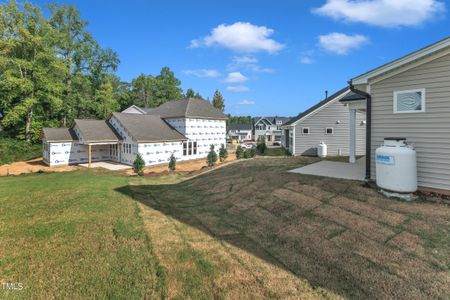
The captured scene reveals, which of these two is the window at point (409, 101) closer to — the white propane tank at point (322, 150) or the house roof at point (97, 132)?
the white propane tank at point (322, 150)

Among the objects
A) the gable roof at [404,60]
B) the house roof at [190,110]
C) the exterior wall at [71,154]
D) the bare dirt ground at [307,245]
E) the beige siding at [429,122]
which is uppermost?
the house roof at [190,110]

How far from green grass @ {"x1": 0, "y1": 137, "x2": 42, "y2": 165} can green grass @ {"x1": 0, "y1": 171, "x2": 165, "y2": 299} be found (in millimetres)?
21869

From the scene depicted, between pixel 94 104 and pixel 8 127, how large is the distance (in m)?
9.60

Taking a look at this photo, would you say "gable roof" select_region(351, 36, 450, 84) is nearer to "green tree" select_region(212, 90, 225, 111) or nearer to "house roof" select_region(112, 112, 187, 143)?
"house roof" select_region(112, 112, 187, 143)

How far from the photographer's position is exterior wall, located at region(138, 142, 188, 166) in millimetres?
19909

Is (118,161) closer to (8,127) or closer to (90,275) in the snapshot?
(8,127)

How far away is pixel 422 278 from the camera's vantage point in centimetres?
322

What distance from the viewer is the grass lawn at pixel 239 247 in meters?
3.16

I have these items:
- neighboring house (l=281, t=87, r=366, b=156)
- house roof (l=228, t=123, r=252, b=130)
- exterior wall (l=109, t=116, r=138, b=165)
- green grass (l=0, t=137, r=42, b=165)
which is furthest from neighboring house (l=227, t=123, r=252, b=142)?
neighboring house (l=281, t=87, r=366, b=156)

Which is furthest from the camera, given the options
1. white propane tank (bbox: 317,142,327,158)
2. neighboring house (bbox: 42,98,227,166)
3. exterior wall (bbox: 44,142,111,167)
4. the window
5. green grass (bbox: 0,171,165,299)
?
exterior wall (bbox: 44,142,111,167)

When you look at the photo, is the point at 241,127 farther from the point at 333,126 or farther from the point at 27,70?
the point at 333,126

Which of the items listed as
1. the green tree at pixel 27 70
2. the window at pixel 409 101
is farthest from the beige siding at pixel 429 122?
the green tree at pixel 27 70

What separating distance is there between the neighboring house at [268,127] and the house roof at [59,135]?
49.0 meters

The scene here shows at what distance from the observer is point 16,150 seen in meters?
24.5
